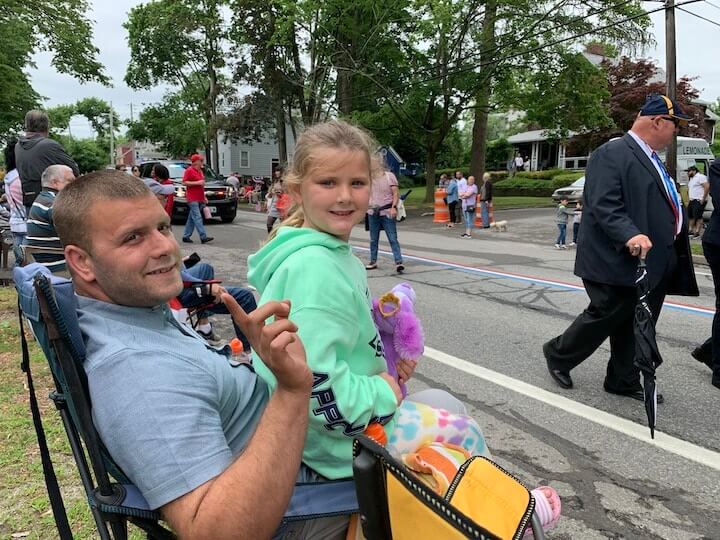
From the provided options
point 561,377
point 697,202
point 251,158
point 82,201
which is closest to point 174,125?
point 251,158

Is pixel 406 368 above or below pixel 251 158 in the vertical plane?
below

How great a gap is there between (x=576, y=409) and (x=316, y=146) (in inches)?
114

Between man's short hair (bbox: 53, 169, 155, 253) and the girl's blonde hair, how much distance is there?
0.52 metres

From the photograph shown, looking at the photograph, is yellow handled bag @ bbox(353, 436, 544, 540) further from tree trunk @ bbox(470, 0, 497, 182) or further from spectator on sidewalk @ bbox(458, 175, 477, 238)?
tree trunk @ bbox(470, 0, 497, 182)

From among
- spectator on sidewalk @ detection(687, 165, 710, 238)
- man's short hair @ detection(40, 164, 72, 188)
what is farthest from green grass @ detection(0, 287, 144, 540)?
spectator on sidewalk @ detection(687, 165, 710, 238)

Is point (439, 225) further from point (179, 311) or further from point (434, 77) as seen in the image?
point (179, 311)

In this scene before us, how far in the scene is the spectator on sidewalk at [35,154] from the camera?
551 cm

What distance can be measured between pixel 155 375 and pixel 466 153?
56383 mm

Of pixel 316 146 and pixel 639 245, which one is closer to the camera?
pixel 316 146

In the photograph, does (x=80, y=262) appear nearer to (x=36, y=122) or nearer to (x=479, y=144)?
(x=36, y=122)

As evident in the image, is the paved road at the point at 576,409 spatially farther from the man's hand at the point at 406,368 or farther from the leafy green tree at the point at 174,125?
the leafy green tree at the point at 174,125

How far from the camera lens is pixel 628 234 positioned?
3.60 m

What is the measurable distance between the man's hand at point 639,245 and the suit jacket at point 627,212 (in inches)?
3.3

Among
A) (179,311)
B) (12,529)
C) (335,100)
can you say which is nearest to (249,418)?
(12,529)
